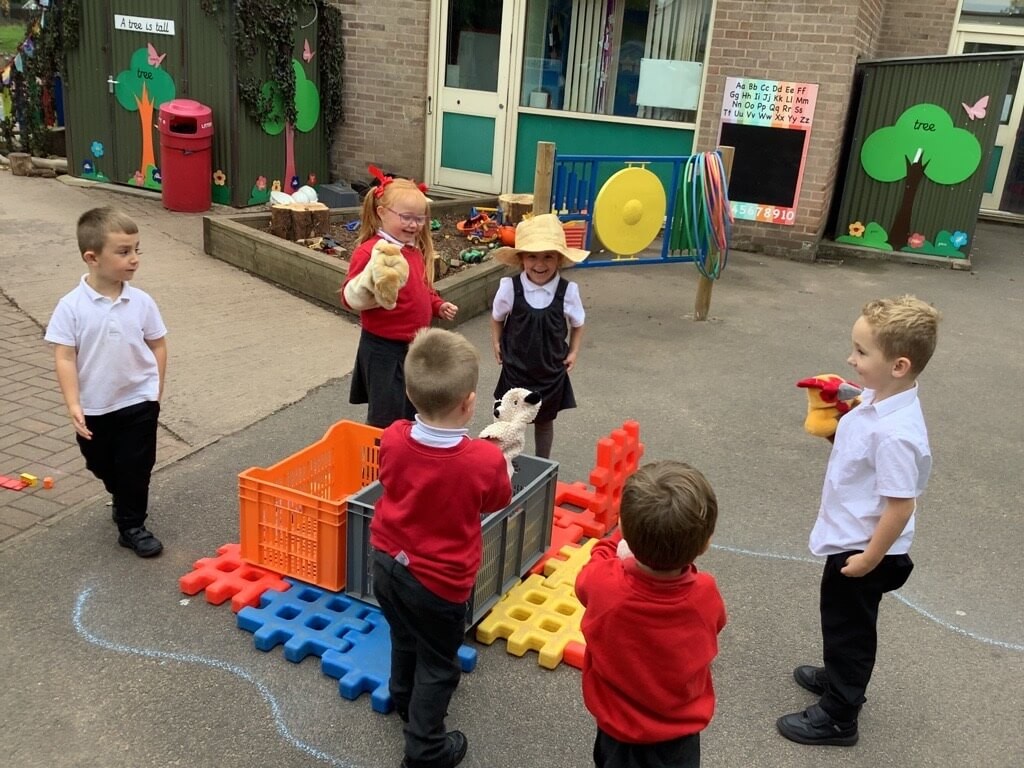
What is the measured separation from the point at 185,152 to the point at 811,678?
29.3ft

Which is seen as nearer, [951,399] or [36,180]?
[951,399]

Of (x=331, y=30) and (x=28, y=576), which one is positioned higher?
(x=331, y=30)

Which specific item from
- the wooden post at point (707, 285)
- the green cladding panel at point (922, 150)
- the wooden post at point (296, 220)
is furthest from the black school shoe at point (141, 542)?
the green cladding panel at point (922, 150)

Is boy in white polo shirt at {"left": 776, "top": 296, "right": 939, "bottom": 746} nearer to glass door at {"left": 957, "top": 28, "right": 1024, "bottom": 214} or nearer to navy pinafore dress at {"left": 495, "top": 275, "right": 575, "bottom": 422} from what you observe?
navy pinafore dress at {"left": 495, "top": 275, "right": 575, "bottom": 422}

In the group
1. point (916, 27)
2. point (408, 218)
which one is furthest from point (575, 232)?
point (916, 27)

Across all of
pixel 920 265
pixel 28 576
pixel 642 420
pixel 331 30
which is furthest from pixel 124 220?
pixel 920 265

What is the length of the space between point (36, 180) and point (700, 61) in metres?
8.23

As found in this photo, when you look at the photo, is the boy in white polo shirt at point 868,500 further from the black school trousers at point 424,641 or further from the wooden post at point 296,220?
the wooden post at point 296,220

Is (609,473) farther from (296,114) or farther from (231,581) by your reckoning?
(296,114)

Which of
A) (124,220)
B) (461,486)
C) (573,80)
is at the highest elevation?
(573,80)

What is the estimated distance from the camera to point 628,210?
7.47m

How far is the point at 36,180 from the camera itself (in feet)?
37.0

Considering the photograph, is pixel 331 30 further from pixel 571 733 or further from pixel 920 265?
pixel 571 733

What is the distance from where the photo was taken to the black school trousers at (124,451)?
3.86 metres
